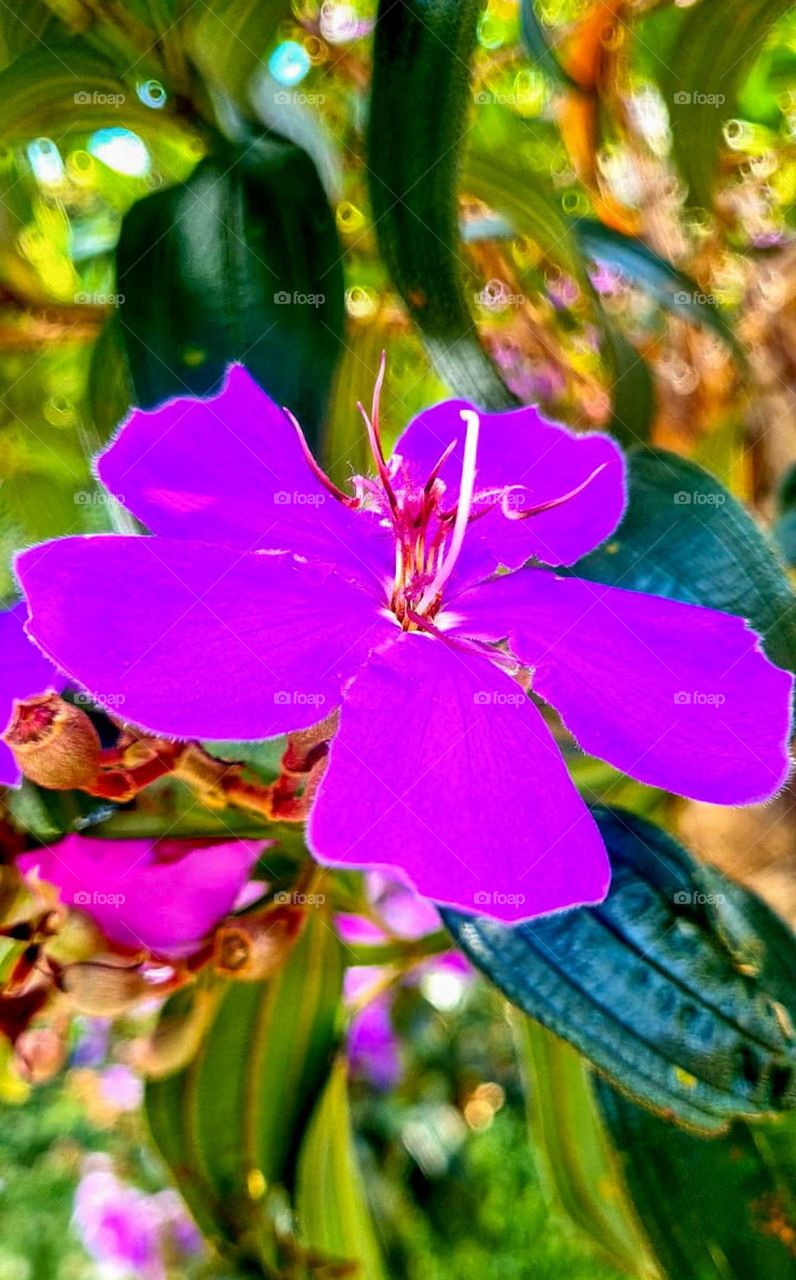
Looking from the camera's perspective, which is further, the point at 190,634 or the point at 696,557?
the point at 696,557

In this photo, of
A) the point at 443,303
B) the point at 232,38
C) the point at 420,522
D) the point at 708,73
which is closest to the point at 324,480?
the point at 420,522

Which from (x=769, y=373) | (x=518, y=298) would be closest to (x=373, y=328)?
(x=518, y=298)

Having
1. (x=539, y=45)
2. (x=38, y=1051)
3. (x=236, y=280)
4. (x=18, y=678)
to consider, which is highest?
(x=539, y=45)

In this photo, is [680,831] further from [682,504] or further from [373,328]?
[373,328]

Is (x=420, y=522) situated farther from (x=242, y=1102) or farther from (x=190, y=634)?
(x=242, y=1102)

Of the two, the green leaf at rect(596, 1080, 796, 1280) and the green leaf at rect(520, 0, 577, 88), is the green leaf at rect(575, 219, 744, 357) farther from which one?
the green leaf at rect(596, 1080, 796, 1280)

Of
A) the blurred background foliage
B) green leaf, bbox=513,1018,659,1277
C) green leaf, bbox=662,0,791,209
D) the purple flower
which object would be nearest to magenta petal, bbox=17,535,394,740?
the purple flower
